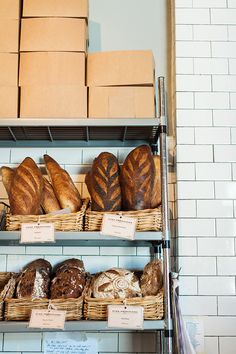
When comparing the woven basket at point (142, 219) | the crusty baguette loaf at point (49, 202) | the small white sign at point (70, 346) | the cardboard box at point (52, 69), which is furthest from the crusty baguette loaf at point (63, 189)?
the small white sign at point (70, 346)

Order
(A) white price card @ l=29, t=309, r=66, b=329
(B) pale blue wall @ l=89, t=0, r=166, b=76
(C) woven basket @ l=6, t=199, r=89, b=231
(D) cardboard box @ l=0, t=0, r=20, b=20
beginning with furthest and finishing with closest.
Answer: (B) pale blue wall @ l=89, t=0, r=166, b=76
(D) cardboard box @ l=0, t=0, r=20, b=20
(C) woven basket @ l=6, t=199, r=89, b=231
(A) white price card @ l=29, t=309, r=66, b=329

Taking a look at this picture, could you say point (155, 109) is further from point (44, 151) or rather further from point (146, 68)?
point (44, 151)

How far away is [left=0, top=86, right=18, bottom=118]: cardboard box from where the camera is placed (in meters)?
2.15

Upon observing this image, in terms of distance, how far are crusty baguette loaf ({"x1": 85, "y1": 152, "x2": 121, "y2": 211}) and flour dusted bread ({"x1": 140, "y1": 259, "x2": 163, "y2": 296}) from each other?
313mm

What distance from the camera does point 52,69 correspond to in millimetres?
2203

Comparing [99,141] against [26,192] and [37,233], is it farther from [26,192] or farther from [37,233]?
[37,233]

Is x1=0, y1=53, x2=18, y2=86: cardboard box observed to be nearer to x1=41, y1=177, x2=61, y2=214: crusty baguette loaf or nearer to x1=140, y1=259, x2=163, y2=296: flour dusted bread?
x1=41, y1=177, x2=61, y2=214: crusty baguette loaf

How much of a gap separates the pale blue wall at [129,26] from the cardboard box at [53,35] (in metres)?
0.35

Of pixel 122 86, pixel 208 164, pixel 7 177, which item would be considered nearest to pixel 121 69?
pixel 122 86

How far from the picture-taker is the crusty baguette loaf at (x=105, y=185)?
6.81 ft

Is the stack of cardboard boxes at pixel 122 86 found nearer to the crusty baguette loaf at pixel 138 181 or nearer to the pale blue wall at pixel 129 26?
the crusty baguette loaf at pixel 138 181

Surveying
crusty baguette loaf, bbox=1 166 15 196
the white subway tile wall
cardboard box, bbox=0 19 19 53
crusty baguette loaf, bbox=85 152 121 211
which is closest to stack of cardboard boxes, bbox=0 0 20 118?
cardboard box, bbox=0 19 19 53

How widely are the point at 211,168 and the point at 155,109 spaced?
0.42 meters

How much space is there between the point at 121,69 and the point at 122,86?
0.28 feet
